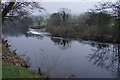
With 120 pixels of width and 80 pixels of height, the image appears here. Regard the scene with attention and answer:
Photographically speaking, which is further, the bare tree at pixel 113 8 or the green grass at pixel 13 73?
the bare tree at pixel 113 8

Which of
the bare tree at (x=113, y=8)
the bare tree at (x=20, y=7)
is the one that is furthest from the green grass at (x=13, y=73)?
the bare tree at (x=113, y=8)

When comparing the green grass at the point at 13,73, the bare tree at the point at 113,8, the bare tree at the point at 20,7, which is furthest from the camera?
the bare tree at the point at 113,8

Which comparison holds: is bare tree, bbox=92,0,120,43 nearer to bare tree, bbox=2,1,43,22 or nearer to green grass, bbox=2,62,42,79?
bare tree, bbox=2,1,43,22

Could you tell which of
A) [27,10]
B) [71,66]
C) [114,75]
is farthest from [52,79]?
[27,10]

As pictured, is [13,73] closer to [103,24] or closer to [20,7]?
[20,7]

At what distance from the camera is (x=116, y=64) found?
9383 millimetres

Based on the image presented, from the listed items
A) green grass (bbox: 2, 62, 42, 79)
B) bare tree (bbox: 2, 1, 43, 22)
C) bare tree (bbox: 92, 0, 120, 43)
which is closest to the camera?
green grass (bbox: 2, 62, 42, 79)

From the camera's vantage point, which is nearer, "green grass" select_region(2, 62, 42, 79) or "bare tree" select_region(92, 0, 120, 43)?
"green grass" select_region(2, 62, 42, 79)

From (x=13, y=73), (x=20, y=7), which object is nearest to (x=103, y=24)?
(x=20, y=7)

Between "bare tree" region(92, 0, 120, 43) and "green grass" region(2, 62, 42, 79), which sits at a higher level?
"bare tree" region(92, 0, 120, 43)

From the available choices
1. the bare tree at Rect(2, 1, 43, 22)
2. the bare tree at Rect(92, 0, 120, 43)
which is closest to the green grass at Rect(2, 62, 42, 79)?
the bare tree at Rect(2, 1, 43, 22)

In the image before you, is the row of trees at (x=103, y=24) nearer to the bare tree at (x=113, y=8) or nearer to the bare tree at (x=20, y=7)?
the bare tree at (x=113, y=8)

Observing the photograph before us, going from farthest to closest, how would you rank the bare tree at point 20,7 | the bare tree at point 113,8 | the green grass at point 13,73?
1. the bare tree at point 113,8
2. the bare tree at point 20,7
3. the green grass at point 13,73

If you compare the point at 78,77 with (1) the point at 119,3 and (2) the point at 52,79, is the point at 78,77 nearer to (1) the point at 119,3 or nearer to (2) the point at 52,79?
(2) the point at 52,79
